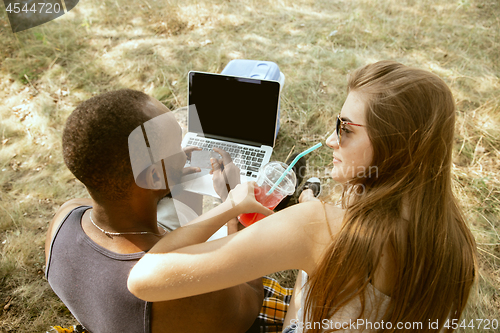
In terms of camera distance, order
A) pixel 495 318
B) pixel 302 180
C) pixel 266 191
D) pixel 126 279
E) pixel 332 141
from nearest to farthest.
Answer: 1. pixel 126 279
2. pixel 332 141
3. pixel 266 191
4. pixel 495 318
5. pixel 302 180

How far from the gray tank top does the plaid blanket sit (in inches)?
28.6

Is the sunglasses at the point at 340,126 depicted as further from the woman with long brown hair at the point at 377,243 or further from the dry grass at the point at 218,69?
the dry grass at the point at 218,69

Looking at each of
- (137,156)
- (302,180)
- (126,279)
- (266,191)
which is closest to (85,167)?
(137,156)

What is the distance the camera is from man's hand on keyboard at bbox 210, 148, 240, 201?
1.94 metres

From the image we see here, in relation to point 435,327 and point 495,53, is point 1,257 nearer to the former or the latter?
point 435,327

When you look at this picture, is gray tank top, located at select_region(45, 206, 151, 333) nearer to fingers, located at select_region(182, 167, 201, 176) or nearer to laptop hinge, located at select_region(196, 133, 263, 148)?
fingers, located at select_region(182, 167, 201, 176)

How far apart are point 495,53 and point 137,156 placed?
4.78m

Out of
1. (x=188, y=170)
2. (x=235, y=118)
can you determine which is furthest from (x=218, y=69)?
(x=188, y=170)

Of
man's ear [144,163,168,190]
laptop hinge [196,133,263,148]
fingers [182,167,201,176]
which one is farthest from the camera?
laptop hinge [196,133,263,148]

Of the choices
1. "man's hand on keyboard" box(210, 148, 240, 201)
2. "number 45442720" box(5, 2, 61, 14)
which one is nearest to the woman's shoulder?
"man's hand on keyboard" box(210, 148, 240, 201)

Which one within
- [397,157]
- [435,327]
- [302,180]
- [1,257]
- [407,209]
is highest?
[397,157]

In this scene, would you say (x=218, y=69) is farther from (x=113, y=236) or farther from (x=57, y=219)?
(x=113, y=236)

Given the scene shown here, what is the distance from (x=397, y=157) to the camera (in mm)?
1238

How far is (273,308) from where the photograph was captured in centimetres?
172
